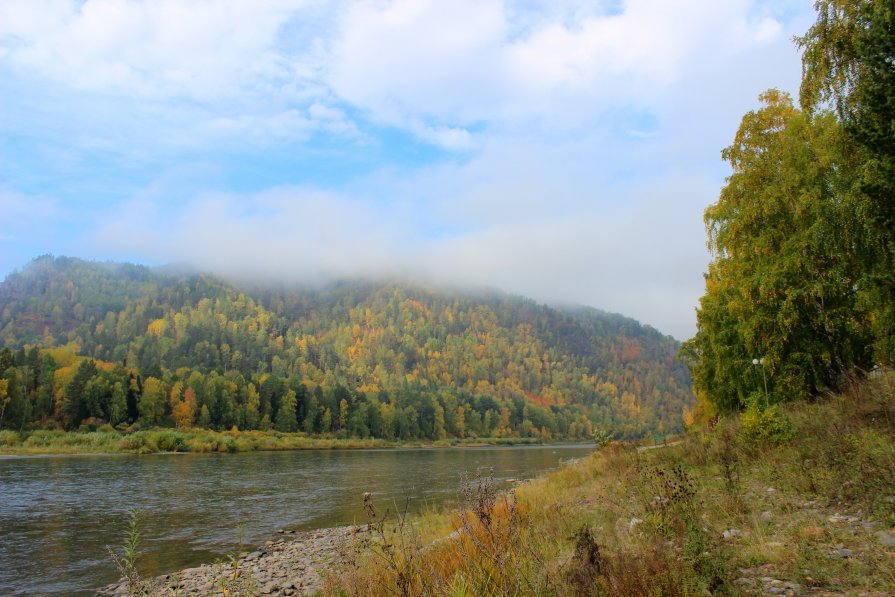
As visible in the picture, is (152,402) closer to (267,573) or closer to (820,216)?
(267,573)

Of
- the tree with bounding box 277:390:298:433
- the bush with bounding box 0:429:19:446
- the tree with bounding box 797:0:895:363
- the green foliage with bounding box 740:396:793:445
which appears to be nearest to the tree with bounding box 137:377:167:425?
the bush with bounding box 0:429:19:446

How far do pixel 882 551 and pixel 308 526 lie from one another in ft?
69.5

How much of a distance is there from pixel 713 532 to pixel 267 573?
11.7 meters

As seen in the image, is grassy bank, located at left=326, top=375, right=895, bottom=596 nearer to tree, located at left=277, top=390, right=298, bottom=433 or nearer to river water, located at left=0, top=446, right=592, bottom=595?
river water, located at left=0, top=446, right=592, bottom=595

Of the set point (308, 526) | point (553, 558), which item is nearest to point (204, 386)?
point (308, 526)

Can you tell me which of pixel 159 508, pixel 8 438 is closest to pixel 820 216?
pixel 159 508

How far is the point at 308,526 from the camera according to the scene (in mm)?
22922

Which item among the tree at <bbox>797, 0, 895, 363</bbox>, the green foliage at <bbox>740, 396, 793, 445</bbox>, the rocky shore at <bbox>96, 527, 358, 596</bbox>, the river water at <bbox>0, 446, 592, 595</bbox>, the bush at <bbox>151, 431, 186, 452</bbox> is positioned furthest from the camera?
the bush at <bbox>151, 431, 186, 452</bbox>

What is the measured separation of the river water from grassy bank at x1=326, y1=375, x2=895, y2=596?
1511mm

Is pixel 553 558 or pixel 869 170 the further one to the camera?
pixel 869 170

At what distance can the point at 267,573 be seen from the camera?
47.5 ft

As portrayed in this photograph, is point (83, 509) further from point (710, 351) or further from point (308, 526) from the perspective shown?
point (710, 351)

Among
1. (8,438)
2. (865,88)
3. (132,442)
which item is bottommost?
(132,442)

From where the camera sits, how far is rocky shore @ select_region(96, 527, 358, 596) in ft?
40.7
